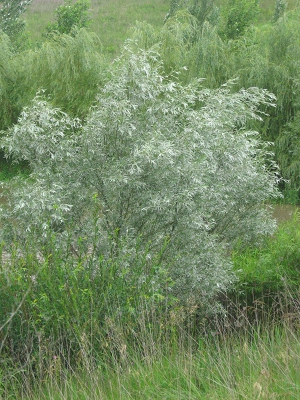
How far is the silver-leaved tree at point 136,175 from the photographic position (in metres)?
6.67

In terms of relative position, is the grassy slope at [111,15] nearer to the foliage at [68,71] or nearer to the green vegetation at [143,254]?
the foliage at [68,71]

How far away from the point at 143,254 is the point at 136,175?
108cm

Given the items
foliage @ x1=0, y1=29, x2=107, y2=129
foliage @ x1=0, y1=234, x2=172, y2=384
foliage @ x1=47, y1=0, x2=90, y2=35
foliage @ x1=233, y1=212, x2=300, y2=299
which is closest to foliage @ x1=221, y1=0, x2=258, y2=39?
foliage @ x1=47, y1=0, x2=90, y2=35

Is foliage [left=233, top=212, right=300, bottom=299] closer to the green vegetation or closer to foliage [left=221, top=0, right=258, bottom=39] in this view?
the green vegetation

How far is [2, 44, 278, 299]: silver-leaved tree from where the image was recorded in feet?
21.9

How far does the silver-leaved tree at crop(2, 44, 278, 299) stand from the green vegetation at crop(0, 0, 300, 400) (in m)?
0.02

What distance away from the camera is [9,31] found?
1205 inches

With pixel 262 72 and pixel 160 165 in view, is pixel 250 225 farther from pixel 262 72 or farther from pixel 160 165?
pixel 262 72

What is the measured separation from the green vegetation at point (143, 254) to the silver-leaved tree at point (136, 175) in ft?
0.07

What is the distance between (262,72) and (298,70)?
1.09 m

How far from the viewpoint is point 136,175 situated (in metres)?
6.81

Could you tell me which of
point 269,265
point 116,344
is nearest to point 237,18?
point 269,265

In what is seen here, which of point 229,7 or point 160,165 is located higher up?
point 229,7

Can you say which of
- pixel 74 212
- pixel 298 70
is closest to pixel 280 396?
pixel 74 212
